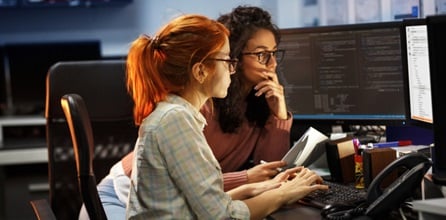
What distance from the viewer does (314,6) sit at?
366 centimetres

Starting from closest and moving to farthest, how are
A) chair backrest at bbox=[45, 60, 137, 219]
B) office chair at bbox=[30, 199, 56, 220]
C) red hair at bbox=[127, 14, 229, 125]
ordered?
red hair at bbox=[127, 14, 229, 125], office chair at bbox=[30, 199, 56, 220], chair backrest at bbox=[45, 60, 137, 219]

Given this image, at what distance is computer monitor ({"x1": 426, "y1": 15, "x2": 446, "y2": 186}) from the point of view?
1.59m

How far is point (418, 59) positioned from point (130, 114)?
97 cm

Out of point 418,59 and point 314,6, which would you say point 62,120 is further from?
point 314,6

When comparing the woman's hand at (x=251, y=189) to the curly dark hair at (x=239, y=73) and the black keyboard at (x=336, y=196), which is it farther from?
the curly dark hair at (x=239, y=73)

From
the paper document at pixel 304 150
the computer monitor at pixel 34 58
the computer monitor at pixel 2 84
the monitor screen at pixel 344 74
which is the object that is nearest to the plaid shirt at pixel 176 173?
the paper document at pixel 304 150

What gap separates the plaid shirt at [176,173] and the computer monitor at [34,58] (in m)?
2.86

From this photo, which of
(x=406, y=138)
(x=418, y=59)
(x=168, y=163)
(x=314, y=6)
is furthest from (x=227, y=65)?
(x=314, y=6)

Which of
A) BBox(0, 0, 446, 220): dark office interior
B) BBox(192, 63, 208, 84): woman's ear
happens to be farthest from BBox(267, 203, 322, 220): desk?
BBox(192, 63, 208, 84): woman's ear

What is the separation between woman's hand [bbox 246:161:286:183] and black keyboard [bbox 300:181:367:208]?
180 millimetres

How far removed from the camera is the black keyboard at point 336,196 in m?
1.84

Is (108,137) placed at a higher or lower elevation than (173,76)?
lower

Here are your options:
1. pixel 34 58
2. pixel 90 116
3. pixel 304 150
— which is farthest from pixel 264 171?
pixel 34 58

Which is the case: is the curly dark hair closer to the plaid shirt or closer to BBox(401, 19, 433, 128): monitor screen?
BBox(401, 19, 433, 128): monitor screen
